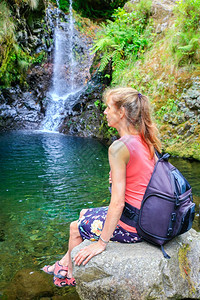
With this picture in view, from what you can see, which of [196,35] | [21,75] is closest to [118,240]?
[196,35]

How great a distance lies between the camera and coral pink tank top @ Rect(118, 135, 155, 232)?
71.5 inches

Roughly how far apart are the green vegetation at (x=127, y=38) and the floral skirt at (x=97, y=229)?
8.45 metres

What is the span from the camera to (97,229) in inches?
80.7

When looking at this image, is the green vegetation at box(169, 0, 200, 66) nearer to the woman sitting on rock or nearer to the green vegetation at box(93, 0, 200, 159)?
the green vegetation at box(93, 0, 200, 159)

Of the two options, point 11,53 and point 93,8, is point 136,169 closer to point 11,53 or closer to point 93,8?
point 11,53

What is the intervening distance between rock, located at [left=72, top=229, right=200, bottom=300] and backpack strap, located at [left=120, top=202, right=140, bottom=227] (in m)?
0.19

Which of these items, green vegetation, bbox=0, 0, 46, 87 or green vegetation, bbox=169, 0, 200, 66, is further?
green vegetation, bbox=0, 0, 46, 87

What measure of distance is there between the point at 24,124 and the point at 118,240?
12.7 m

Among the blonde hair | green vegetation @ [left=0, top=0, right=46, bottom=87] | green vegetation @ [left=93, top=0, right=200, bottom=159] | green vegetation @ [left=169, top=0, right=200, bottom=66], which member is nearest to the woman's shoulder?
the blonde hair

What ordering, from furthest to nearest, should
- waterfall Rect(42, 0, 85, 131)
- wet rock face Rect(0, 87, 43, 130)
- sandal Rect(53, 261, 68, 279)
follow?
waterfall Rect(42, 0, 85, 131)
wet rock face Rect(0, 87, 43, 130)
sandal Rect(53, 261, 68, 279)

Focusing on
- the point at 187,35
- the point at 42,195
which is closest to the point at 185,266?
the point at 42,195

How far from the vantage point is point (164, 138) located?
752cm

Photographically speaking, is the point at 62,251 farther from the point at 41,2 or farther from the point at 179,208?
the point at 41,2

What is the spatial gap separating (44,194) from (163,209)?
11.6 feet
